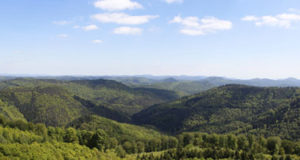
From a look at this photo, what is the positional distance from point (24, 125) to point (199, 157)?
365 ft

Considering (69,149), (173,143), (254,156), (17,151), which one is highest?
(17,151)

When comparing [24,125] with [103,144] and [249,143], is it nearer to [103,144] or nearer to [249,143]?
[103,144]

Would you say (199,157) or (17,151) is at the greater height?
(17,151)

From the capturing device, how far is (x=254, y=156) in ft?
375

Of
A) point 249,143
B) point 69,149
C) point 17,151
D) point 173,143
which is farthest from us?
point 173,143

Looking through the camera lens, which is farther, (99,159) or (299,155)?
(299,155)

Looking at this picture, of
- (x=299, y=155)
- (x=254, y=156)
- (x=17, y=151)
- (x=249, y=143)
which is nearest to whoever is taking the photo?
(x=17, y=151)

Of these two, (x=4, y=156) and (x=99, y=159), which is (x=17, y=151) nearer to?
(x=4, y=156)

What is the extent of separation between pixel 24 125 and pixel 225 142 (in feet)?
461

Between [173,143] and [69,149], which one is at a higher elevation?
[69,149]

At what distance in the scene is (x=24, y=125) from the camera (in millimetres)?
129375

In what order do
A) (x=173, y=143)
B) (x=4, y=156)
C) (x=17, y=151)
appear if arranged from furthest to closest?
(x=173, y=143) → (x=17, y=151) → (x=4, y=156)

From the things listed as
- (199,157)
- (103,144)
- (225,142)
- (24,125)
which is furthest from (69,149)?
(225,142)

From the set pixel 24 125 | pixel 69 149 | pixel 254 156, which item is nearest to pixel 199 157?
pixel 254 156
